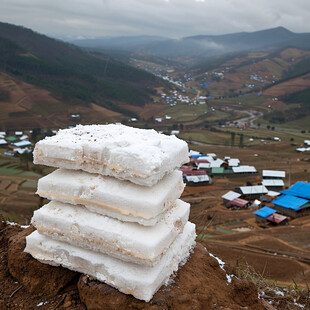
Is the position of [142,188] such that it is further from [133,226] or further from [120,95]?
[120,95]

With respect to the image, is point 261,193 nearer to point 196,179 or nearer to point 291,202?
point 291,202

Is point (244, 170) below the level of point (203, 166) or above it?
above

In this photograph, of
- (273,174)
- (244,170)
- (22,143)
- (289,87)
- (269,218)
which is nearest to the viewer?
(269,218)

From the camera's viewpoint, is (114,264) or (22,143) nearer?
(114,264)

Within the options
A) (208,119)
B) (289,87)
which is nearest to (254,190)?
(208,119)

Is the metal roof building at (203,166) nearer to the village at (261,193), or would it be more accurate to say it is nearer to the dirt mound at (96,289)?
the village at (261,193)

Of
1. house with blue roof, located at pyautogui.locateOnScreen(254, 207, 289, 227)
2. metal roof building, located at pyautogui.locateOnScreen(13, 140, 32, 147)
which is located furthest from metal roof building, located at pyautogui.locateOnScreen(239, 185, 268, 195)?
metal roof building, located at pyautogui.locateOnScreen(13, 140, 32, 147)

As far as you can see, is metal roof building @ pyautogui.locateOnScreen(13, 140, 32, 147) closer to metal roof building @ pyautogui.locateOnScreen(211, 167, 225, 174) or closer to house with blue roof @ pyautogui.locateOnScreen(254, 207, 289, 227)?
metal roof building @ pyautogui.locateOnScreen(211, 167, 225, 174)
